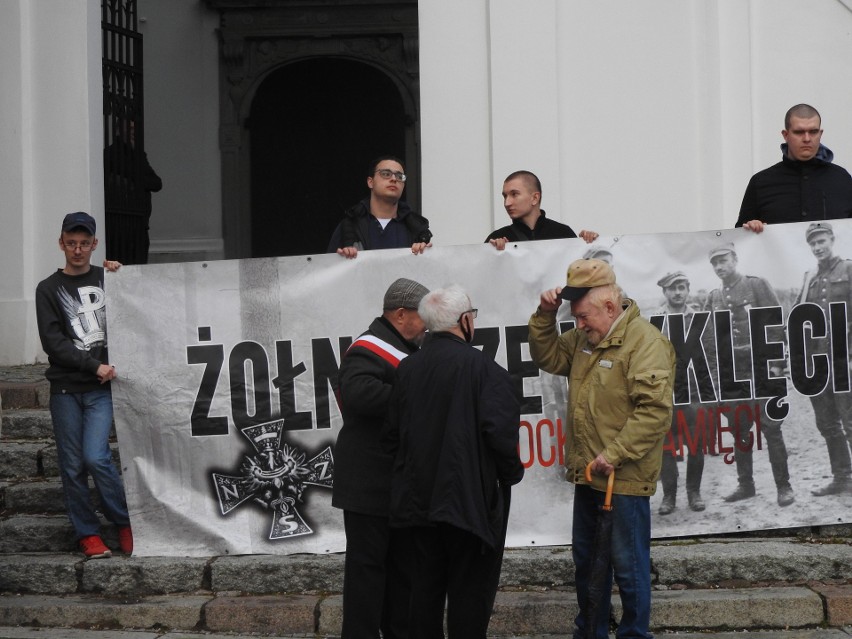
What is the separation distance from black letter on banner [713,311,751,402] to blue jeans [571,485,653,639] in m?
1.54

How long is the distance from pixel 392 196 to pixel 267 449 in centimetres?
160

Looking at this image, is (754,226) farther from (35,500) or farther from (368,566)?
(35,500)

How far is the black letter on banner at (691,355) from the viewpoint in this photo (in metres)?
6.79

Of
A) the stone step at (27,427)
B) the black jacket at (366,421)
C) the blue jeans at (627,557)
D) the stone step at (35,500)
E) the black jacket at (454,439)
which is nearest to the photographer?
the black jacket at (454,439)

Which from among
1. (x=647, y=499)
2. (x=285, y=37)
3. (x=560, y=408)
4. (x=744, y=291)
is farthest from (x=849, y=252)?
(x=285, y=37)

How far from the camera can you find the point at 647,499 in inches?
215

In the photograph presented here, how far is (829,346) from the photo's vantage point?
6844 mm

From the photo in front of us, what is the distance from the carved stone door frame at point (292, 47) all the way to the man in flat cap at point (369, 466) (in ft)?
27.8

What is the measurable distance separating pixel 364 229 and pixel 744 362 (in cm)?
227

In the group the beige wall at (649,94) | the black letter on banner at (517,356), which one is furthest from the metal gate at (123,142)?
the black letter on banner at (517,356)

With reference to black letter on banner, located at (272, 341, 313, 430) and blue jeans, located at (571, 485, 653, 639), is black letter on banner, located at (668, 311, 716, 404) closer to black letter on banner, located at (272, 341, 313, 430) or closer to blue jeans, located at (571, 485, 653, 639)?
blue jeans, located at (571, 485, 653, 639)

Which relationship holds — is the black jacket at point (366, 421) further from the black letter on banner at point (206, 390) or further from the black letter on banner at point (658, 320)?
the black letter on banner at point (658, 320)

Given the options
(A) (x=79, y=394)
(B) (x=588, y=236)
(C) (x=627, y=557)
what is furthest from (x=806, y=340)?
(A) (x=79, y=394)

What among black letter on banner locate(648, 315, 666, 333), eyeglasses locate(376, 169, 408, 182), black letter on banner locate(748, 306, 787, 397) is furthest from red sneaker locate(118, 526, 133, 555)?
black letter on banner locate(748, 306, 787, 397)
